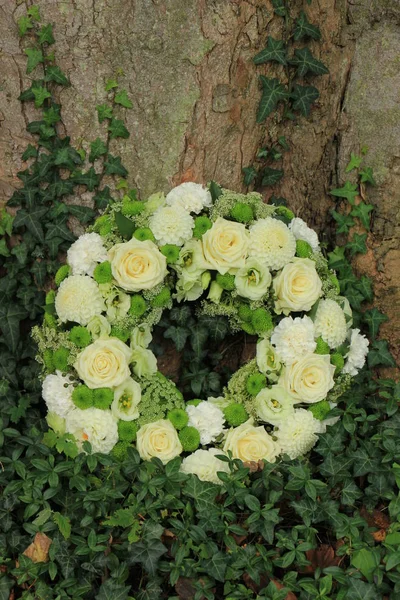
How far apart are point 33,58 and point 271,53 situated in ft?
3.24

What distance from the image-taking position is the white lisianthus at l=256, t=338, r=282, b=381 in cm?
312

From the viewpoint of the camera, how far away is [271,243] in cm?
307

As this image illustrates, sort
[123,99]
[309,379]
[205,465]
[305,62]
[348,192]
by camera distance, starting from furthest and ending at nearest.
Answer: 1. [348,192]
2. [305,62]
3. [123,99]
4. [309,379]
5. [205,465]

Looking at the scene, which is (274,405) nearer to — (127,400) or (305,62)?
(127,400)

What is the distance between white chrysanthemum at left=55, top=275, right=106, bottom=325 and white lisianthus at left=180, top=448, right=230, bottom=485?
66 cm

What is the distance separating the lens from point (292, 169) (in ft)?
12.0

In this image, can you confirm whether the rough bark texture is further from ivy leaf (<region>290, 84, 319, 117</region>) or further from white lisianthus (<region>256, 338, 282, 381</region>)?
white lisianthus (<region>256, 338, 282, 381</region>)

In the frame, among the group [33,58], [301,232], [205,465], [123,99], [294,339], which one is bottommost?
[205,465]

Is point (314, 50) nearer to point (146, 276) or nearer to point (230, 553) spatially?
point (146, 276)

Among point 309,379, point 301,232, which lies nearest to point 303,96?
point 301,232

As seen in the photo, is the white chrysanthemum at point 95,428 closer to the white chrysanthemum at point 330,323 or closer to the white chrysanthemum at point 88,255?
the white chrysanthemum at point 88,255

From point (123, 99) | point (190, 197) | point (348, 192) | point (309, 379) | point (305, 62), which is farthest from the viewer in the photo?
point (348, 192)

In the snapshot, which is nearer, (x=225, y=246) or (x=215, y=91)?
(x=225, y=246)

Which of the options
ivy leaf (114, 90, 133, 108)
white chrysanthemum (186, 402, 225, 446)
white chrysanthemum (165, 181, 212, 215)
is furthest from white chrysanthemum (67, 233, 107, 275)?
white chrysanthemum (186, 402, 225, 446)
